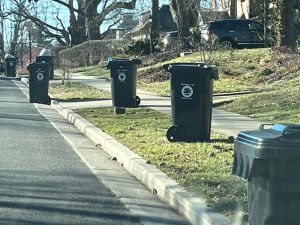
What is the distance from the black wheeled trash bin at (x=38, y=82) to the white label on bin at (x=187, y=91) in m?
10.5

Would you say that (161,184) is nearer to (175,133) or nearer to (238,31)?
(175,133)

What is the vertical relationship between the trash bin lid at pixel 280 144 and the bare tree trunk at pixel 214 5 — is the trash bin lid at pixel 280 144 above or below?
below

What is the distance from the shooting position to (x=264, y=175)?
14.1ft

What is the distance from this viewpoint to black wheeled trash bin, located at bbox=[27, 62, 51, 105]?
792 inches

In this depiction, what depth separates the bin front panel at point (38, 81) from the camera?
2011cm

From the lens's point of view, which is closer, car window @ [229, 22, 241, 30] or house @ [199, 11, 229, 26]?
car window @ [229, 22, 241, 30]

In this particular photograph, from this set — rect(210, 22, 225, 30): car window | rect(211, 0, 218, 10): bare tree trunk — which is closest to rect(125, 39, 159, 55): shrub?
rect(210, 22, 225, 30): car window

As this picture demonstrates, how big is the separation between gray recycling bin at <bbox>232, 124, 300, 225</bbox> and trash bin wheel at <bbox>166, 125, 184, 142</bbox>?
6.01m

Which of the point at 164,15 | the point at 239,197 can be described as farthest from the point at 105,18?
the point at 239,197

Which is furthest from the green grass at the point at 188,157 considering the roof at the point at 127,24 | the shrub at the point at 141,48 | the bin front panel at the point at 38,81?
the roof at the point at 127,24

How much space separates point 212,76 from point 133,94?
5811 mm

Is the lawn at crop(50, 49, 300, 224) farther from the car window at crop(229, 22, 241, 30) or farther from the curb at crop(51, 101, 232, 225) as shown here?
the car window at crop(229, 22, 241, 30)

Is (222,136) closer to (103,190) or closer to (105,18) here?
(103,190)

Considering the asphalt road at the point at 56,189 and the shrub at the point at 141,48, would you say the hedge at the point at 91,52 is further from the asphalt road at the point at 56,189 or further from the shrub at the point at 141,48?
the asphalt road at the point at 56,189
